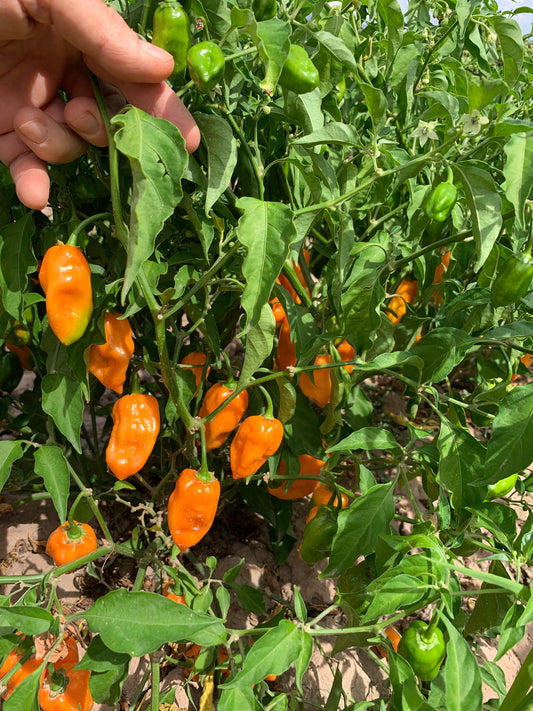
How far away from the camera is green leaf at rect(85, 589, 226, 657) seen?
2.65ft

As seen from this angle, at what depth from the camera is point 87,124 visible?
36.3 inches

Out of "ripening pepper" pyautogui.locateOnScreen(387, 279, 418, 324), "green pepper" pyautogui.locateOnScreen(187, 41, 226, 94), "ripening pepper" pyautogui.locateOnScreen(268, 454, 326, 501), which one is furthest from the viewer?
"ripening pepper" pyautogui.locateOnScreen(387, 279, 418, 324)

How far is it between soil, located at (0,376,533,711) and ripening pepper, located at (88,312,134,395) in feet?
1.77

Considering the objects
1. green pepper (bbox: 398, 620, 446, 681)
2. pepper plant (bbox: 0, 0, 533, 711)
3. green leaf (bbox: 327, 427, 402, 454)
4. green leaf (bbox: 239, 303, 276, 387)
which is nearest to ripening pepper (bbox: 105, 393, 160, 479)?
pepper plant (bbox: 0, 0, 533, 711)

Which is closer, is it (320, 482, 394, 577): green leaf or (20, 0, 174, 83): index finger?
Answer: (20, 0, 174, 83): index finger

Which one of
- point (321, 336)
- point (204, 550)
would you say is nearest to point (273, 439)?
point (321, 336)

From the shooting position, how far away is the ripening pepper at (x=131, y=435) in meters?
1.10

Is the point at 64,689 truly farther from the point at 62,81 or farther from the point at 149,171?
the point at 62,81

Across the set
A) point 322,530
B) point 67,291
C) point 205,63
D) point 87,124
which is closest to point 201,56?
point 205,63

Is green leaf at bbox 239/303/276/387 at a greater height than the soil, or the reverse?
green leaf at bbox 239/303/276/387

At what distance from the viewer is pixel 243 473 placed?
1171mm

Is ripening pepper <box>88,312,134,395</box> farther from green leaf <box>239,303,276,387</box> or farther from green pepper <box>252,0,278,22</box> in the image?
green pepper <box>252,0,278,22</box>

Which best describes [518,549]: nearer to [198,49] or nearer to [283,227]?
[283,227]

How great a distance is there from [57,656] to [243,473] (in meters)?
0.56
